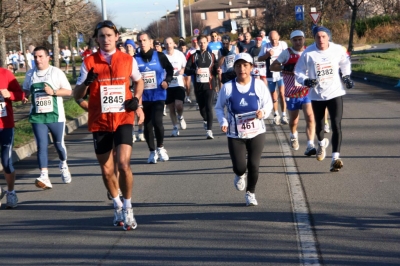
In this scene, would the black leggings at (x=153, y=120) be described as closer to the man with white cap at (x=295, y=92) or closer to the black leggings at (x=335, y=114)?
the man with white cap at (x=295, y=92)

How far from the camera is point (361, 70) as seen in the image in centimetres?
3153

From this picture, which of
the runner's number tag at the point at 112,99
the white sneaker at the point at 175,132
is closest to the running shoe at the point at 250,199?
the runner's number tag at the point at 112,99

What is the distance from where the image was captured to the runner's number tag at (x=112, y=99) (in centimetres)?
733

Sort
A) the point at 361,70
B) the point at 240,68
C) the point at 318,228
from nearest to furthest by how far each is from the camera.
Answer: the point at 318,228, the point at 240,68, the point at 361,70

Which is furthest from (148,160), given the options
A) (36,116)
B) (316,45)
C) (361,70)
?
(361,70)

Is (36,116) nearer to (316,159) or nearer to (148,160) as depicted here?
(148,160)

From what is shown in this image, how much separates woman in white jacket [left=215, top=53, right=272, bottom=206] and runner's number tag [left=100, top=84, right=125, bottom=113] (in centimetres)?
126

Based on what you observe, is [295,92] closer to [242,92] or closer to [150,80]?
[150,80]

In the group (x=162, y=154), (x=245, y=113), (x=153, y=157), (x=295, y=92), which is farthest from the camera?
(x=162, y=154)

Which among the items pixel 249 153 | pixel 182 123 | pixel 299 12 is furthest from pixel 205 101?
pixel 299 12

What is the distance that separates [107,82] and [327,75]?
4028 millimetres

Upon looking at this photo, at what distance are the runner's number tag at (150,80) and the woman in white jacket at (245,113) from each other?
3630 millimetres

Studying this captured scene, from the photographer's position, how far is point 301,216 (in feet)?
25.1

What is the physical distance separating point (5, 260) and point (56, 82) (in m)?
3.97
